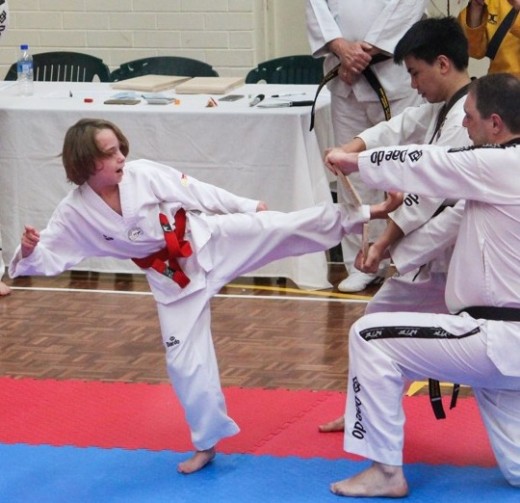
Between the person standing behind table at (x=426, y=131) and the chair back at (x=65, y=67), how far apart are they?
12.9 feet

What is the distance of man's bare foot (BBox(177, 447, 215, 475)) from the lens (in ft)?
12.4

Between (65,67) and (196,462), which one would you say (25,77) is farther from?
(196,462)

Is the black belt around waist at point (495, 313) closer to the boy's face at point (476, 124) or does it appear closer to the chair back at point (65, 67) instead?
the boy's face at point (476, 124)

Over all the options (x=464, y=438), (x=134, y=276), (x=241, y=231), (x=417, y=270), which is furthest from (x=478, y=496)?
(x=134, y=276)

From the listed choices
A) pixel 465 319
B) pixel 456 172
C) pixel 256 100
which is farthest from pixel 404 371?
pixel 256 100

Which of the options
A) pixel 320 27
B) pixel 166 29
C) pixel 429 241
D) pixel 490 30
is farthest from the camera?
pixel 166 29

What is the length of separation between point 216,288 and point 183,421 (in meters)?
0.64

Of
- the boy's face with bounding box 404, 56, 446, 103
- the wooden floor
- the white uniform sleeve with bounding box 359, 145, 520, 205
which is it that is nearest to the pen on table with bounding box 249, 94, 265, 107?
the wooden floor

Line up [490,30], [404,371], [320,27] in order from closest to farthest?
1. [404,371]
2. [490,30]
3. [320,27]

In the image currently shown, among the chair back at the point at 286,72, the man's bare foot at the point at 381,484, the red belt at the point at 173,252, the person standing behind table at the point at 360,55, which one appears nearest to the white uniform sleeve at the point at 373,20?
the person standing behind table at the point at 360,55

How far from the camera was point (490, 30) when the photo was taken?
5.07 m

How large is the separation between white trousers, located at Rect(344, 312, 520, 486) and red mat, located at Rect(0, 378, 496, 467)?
34cm

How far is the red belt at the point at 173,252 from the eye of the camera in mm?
3783

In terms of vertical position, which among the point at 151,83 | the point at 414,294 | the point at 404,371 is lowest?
the point at 404,371
